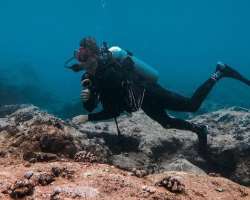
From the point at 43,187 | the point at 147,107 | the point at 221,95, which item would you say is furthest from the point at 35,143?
the point at 221,95

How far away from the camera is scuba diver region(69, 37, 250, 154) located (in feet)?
23.5

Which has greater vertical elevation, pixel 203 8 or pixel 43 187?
pixel 203 8

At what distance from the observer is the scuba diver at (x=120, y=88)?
7172 mm

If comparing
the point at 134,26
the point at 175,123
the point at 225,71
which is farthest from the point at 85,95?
the point at 134,26

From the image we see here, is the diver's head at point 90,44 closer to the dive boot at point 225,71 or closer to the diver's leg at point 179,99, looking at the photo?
the diver's leg at point 179,99

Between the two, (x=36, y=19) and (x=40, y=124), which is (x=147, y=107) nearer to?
(x=40, y=124)

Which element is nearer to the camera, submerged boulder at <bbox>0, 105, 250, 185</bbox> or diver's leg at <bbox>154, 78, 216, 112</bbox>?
submerged boulder at <bbox>0, 105, 250, 185</bbox>

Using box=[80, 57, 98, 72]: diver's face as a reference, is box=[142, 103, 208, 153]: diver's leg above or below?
below

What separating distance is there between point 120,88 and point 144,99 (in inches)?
37.3

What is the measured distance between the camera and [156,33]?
114688mm

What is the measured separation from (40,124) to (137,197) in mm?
2547

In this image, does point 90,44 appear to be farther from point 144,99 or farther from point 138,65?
point 144,99

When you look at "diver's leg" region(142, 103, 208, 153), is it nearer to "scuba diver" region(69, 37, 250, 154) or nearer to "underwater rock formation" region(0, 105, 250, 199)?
"scuba diver" region(69, 37, 250, 154)

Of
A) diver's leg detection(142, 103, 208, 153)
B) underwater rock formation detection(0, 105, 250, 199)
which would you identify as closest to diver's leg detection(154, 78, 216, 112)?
diver's leg detection(142, 103, 208, 153)
